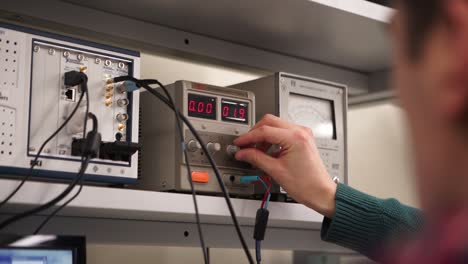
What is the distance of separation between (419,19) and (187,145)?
841 millimetres

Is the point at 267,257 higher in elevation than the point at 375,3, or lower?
lower

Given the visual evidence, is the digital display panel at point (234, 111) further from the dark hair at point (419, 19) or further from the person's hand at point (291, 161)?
the dark hair at point (419, 19)

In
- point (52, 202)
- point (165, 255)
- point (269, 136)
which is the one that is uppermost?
point (269, 136)

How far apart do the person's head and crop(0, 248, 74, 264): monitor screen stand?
786mm

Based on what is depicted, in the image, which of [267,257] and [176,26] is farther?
[267,257]

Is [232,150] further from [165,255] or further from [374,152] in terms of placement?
[374,152]

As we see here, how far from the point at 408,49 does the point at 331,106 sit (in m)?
1.11

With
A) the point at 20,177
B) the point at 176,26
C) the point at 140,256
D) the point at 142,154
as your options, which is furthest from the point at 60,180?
the point at 176,26

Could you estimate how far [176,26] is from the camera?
1.52 m

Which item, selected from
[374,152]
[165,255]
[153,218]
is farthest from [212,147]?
[374,152]

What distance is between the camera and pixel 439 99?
33 cm

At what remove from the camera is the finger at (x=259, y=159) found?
3.96 ft

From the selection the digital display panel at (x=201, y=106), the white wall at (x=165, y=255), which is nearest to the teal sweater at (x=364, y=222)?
the digital display panel at (x=201, y=106)

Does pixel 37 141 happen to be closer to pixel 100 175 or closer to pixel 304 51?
pixel 100 175
